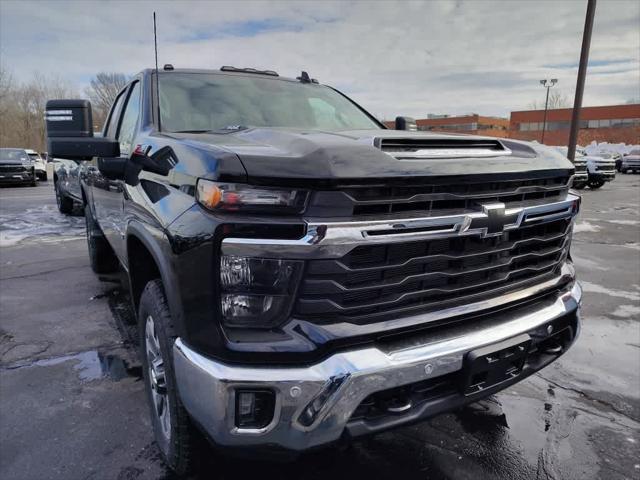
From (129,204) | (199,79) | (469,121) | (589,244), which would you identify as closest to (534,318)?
(129,204)

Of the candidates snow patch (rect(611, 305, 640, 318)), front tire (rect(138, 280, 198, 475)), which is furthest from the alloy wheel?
snow patch (rect(611, 305, 640, 318))

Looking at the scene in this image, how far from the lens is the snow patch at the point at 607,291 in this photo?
16.8ft

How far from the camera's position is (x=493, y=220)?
76.1 inches

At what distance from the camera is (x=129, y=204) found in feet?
8.71

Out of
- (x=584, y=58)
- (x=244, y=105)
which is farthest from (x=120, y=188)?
(x=584, y=58)

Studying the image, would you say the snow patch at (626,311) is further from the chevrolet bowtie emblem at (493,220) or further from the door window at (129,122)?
the door window at (129,122)

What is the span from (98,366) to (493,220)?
9.34 ft

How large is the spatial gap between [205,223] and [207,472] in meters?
1.31

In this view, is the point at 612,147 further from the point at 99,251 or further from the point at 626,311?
the point at 99,251

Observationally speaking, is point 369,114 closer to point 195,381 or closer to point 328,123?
point 328,123

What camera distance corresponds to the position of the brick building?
103 feet

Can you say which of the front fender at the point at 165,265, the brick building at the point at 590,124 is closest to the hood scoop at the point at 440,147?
the front fender at the point at 165,265

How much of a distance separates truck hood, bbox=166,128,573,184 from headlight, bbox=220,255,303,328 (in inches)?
11.1

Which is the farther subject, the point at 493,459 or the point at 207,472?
the point at 493,459
